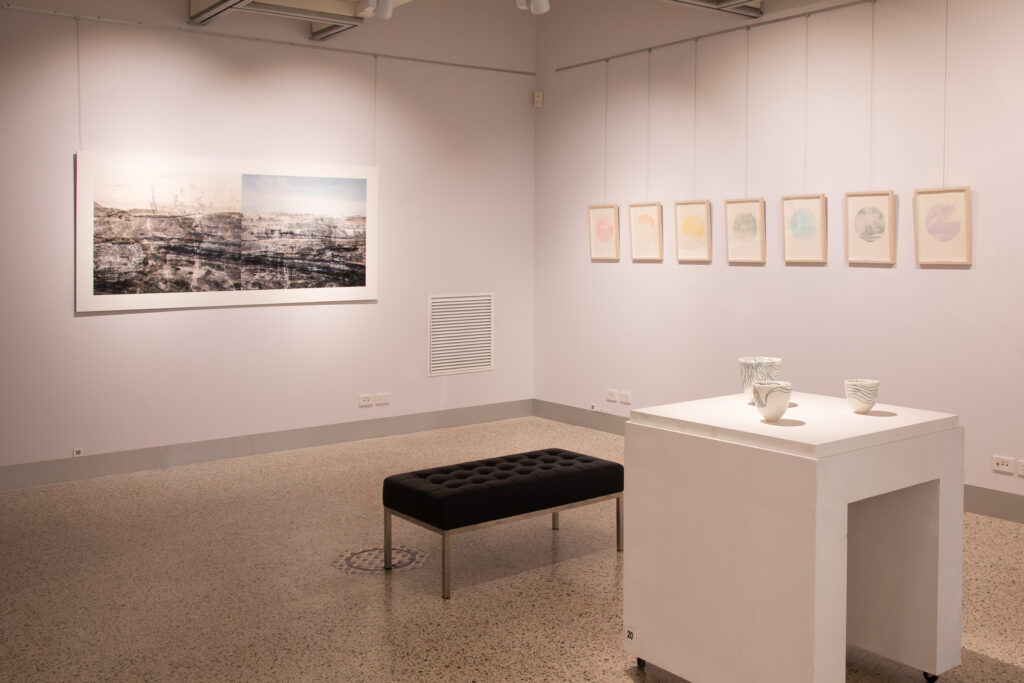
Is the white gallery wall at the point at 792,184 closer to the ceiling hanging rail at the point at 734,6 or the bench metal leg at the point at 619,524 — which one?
the ceiling hanging rail at the point at 734,6

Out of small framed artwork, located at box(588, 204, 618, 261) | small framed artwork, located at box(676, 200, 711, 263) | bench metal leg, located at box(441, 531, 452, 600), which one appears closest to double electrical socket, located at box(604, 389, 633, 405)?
small framed artwork, located at box(588, 204, 618, 261)

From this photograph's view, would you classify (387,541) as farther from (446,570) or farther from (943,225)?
(943,225)

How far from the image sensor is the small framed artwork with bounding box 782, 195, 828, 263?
7.54 metres

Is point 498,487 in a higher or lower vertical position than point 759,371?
lower

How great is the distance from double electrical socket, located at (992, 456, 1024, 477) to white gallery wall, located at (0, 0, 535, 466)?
204 inches

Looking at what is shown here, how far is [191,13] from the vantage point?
26.1 ft

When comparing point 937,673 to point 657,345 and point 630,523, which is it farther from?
point 657,345

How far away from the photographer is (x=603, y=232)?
9617 mm

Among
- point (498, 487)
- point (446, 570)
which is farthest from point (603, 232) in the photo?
point (446, 570)

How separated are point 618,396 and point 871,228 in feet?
10.7

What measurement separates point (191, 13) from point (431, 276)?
3377mm

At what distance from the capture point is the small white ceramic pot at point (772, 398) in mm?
3893

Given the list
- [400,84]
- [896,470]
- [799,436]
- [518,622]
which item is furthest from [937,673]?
[400,84]

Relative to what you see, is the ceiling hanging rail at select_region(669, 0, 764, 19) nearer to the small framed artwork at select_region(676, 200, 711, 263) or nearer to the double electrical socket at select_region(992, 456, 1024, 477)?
the small framed artwork at select_region(676, 200, 711, 263)
